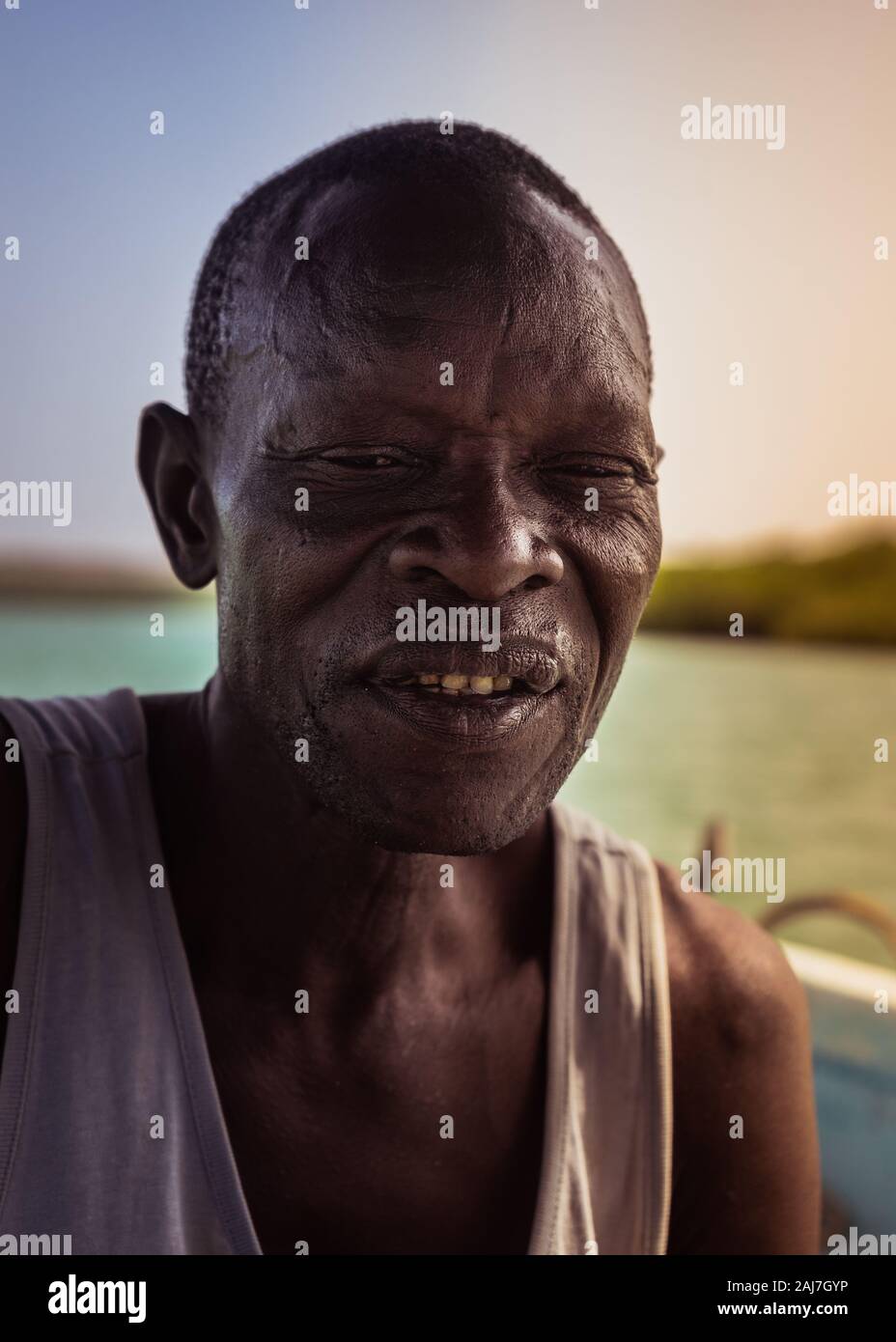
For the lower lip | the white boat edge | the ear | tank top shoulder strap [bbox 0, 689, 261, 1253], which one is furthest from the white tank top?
the white boat edge

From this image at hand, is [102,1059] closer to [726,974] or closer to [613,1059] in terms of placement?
[613,1059]

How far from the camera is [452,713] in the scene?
699mm

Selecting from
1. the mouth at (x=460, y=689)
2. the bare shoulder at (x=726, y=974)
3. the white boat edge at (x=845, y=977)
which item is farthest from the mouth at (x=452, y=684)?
the white boat edge at (x=845, y=977)

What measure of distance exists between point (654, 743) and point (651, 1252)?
26.0 feet

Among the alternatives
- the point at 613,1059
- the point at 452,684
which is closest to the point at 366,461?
the point at 452,684

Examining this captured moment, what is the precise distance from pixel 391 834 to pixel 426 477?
0.72ft

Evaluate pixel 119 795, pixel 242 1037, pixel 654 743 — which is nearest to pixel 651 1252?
pixel 242 1037

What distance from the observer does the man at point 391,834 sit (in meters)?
0.71

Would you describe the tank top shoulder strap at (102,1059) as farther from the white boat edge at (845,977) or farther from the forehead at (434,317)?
the white boat edge at (845,977)

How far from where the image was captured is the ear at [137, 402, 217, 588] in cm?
85

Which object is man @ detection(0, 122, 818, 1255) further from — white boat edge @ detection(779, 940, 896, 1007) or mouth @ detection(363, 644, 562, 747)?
white boat edge @ detection(779, 940, 896, 1007)

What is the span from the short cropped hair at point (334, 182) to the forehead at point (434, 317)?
0.06 feet

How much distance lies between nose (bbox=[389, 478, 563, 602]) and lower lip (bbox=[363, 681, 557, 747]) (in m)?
0.06

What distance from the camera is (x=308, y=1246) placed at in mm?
841
